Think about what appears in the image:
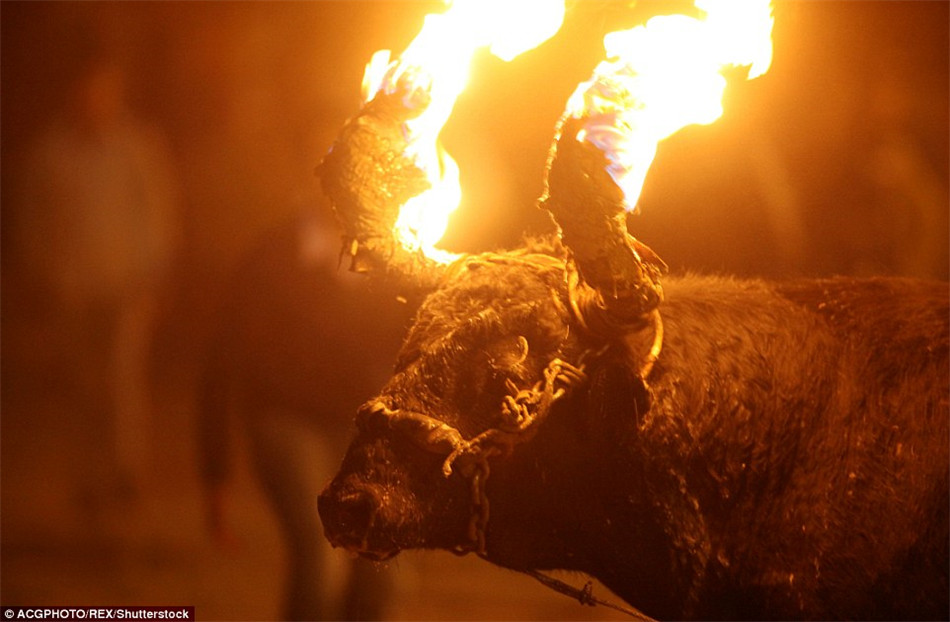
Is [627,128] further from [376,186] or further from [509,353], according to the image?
[376,186]

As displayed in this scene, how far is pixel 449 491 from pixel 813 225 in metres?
2.48

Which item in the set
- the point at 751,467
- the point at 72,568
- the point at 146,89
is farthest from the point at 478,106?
the point at 146,89

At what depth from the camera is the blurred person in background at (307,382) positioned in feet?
11.5

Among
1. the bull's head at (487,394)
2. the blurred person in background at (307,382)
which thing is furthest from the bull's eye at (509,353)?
the blurred person in background at (307,382)

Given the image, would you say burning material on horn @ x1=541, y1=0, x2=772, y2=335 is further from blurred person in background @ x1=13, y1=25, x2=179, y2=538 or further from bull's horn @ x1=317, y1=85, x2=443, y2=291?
blurred person in background @ x1=13, y1=25, x2=179, y2=538

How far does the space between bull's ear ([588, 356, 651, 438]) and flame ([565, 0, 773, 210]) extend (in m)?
0.35

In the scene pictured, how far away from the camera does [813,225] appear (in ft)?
13.7

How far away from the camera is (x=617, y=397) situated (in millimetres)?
2195

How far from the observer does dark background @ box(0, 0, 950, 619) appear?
3545 millimetres

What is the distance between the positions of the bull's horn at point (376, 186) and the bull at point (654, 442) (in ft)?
0.80

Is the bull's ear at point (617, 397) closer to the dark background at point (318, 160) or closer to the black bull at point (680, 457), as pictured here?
the black bull at point (680, 457)

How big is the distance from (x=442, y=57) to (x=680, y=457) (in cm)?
117

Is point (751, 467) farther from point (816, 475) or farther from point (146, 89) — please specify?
point (146, 89)

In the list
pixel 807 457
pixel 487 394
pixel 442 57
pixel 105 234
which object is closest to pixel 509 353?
pixel 487 394
